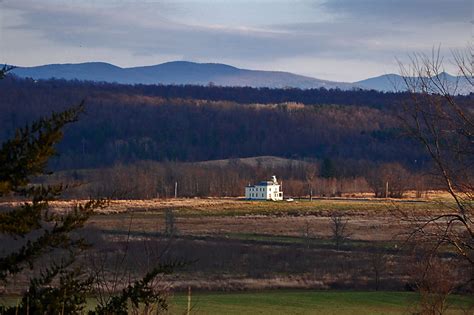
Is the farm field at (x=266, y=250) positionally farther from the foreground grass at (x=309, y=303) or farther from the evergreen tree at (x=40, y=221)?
the evergreen tree at (x=40, y=221)

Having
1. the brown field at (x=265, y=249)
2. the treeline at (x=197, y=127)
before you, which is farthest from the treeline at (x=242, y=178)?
the brown field at (x=265, y=249)

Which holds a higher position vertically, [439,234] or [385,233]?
[439,234]

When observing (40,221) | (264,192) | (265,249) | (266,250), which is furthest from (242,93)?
(40,221)

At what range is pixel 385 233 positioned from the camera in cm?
4228

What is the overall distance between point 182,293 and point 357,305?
6.10m

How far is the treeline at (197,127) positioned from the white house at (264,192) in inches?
1079

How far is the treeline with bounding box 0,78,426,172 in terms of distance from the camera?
107562mm

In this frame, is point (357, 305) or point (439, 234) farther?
point (357, 305)

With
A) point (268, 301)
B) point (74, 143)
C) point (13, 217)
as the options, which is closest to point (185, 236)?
point (268, 301)

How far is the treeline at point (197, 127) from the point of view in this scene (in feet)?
353

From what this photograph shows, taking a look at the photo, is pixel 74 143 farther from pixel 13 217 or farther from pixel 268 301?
pixel 13 217

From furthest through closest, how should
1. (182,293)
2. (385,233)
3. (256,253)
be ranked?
(385,233), (256,253), (182,293)

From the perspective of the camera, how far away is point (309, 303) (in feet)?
82.1

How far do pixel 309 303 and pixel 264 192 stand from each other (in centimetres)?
4800
